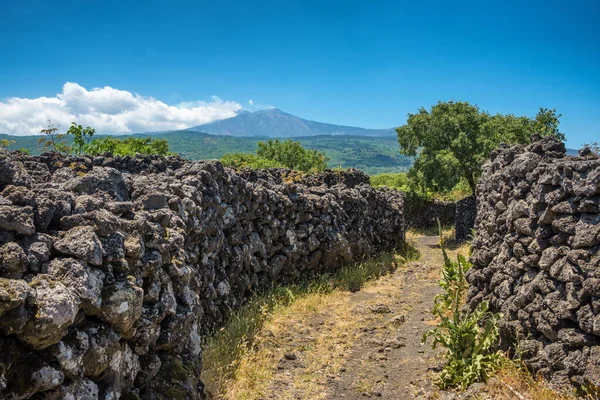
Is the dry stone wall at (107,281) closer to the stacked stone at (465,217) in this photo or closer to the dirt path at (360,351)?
the dirt path at (360,351)

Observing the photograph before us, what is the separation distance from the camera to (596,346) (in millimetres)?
5379

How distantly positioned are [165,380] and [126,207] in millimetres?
1912

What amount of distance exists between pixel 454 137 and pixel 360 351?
68.9ft

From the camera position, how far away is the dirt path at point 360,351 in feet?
22.6

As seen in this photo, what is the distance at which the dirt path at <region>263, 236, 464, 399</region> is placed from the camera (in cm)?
689

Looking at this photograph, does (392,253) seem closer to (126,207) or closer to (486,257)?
(486,257)

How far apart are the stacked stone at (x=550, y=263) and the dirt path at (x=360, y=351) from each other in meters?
1.68

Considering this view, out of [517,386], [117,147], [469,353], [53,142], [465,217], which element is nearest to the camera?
[517,386]

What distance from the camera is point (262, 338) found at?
333 inches

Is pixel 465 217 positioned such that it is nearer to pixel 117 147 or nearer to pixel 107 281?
pixel 117 147

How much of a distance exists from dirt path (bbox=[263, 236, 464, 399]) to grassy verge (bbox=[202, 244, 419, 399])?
8 centimetres

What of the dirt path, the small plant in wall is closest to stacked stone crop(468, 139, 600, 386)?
→ the small plant in wall

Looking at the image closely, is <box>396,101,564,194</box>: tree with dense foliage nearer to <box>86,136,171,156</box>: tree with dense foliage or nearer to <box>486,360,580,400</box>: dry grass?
<box>86,136,171,156</box>: tree with dense foliage

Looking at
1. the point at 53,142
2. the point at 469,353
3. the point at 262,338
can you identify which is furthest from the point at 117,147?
the point at 469,353
